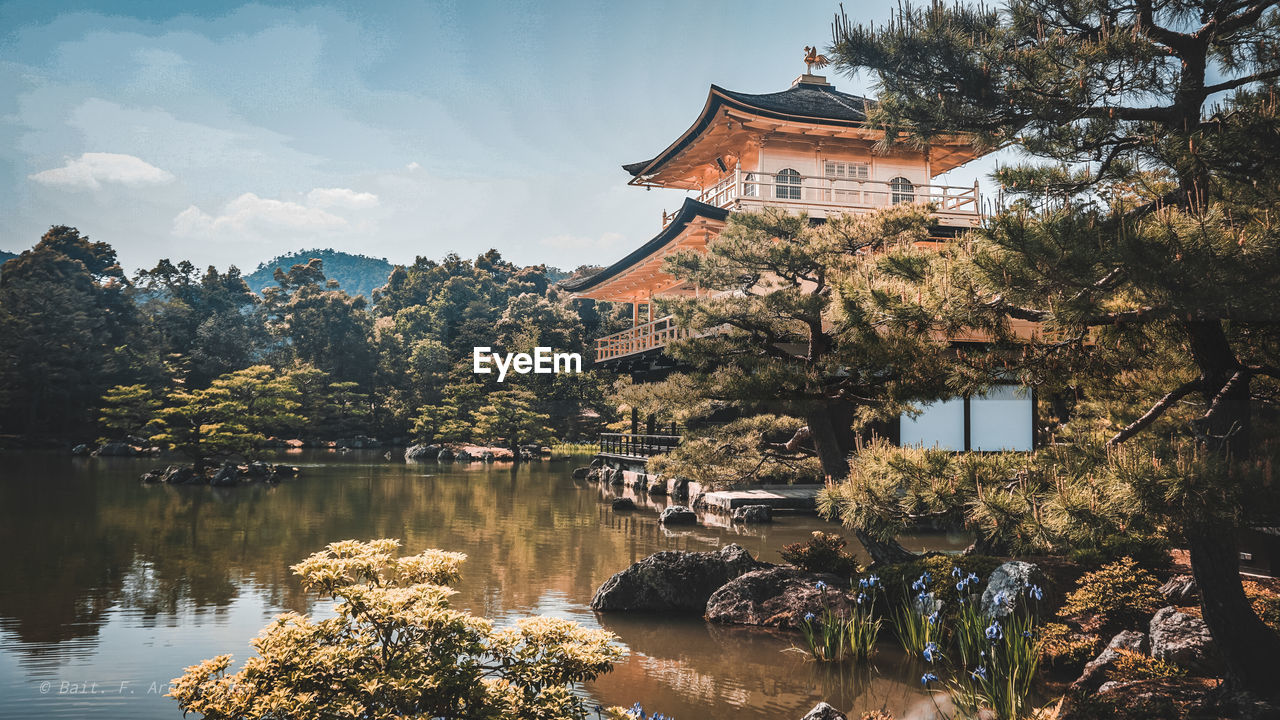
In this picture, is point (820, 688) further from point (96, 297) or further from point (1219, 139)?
point (96, 297)

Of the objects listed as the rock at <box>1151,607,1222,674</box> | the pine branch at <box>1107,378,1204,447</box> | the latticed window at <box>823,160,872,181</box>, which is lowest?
the rock at <box>1151,607,1222,674</box>

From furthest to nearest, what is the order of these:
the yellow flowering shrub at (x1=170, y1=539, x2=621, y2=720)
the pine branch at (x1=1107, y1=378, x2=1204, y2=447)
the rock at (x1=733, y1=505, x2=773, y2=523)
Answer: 1. the rock at (x1=733, y1=505, x2=773, y2=523)
2. the pine branch at (x1=1107, y1=378, x2=1204, y2=447)
3. the yellow flowering shrub at (x1=170, y1=539, x2=621, y2=720)

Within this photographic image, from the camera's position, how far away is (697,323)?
905cm

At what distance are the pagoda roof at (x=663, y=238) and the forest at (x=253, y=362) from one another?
7.16 m

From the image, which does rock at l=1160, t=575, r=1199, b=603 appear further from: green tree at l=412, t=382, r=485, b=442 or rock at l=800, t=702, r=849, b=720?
green tree at l=412, t=382, r=485, b=442

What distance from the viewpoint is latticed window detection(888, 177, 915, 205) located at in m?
18.0

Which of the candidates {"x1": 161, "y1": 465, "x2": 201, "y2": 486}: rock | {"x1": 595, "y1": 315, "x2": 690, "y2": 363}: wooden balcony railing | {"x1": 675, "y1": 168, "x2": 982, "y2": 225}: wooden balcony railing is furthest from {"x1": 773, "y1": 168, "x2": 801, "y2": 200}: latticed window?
{"x1": 161, "y1": 465, "x2": 201, "y2": 486}: rock

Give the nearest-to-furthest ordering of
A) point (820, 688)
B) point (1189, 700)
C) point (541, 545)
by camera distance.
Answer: point (1189, 700) → point (820, 688) → point (541, 545)

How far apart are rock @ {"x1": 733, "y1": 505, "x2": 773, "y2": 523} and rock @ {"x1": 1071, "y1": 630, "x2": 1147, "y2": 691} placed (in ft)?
23.7

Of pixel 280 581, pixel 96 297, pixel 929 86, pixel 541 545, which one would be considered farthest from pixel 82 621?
pixel 96 297

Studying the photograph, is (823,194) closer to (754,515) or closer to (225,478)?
(754,515)

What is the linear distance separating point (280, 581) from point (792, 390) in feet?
16.9

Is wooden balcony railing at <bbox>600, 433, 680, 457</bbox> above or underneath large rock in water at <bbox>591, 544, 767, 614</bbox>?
above

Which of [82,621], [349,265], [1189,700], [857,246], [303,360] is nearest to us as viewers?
[1189,700]
